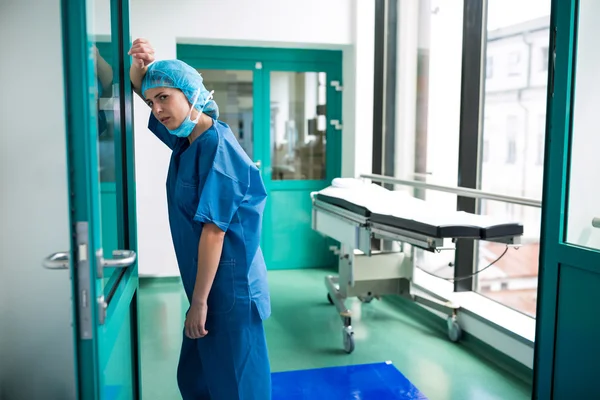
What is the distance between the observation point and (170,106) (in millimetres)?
1599

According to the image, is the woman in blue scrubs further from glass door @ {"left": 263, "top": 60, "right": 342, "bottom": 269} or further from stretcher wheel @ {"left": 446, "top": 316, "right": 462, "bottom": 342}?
glass door @ {"left": 263, "top": 60, "right": 342, "bottom": 269}

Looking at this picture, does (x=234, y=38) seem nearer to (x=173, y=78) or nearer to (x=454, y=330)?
(x=454, y=330)

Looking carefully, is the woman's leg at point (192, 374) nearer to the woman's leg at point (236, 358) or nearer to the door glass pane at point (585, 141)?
the woman's leg at point (236, 358)

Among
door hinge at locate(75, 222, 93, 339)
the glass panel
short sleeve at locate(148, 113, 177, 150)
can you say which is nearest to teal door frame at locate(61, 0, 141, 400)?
door hinge at locate(75, 222, 93, 339)

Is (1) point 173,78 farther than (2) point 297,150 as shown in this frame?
No

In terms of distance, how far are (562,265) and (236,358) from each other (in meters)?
1.17

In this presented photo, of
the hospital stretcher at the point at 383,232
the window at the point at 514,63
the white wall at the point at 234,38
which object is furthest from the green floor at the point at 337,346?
the window at the point at 514,63

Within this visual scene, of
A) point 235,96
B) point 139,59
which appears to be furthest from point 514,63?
point 139,59

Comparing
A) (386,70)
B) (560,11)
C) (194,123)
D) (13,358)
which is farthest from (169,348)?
(386,70)

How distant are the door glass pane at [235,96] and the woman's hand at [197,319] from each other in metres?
3.36

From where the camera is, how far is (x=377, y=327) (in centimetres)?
349

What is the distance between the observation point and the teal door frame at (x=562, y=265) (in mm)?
1794

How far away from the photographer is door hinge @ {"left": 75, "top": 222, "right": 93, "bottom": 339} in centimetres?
103

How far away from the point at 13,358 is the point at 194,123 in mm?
862
